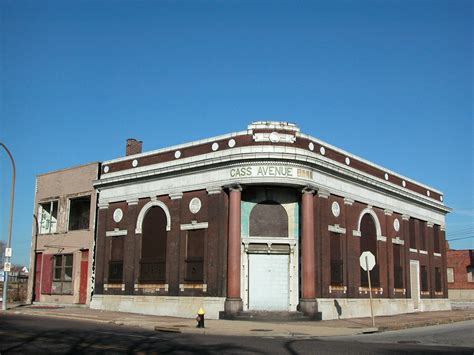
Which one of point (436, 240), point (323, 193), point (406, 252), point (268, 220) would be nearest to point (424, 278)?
point (406, 252)

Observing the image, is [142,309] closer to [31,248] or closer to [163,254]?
[163,254]

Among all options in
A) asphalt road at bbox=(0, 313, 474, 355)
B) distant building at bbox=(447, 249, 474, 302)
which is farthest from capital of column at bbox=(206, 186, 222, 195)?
distant building at bbox=(447, 249, 474, 302)

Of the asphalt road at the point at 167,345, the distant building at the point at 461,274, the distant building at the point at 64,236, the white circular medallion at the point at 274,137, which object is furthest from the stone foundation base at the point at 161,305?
the distant building at the point at 461,274

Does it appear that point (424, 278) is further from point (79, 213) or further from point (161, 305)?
point (79, 213)

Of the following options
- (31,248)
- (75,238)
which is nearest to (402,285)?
(75,238)

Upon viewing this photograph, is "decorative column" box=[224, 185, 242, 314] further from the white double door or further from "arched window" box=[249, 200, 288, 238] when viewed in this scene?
"arched window" box=[249, 200, 288, 238]

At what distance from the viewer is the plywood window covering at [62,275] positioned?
1515 inches

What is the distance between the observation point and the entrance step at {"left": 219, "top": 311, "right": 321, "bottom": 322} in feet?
91.2

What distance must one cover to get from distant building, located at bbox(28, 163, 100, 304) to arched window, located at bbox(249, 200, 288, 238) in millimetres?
12323

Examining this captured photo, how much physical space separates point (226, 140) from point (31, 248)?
1938 cm

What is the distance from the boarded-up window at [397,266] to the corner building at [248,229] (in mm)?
182

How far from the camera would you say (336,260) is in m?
32.5

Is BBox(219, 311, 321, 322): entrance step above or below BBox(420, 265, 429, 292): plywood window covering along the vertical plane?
below

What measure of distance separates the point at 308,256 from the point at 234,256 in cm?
377
